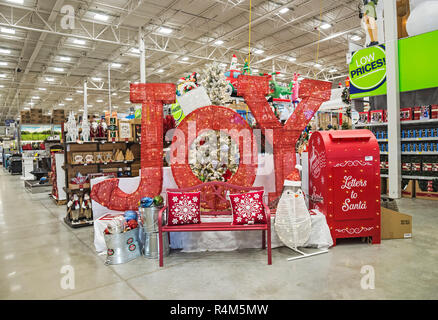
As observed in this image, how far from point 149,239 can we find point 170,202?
1.68ft

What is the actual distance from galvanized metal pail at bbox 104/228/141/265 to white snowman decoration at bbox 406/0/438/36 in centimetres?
437

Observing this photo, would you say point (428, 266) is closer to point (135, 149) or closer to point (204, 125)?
point (204, 125)

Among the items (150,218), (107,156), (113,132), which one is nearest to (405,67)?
(150,218)

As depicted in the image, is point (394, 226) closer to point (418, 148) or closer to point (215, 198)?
point (215, 198)

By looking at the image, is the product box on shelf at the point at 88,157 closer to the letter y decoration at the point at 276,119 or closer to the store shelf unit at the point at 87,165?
the store shelf unit at the point at 87,165

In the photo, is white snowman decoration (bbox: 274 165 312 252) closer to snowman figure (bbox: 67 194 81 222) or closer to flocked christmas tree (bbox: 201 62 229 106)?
flocked christmas tree (bbox: 201 62 229 106)

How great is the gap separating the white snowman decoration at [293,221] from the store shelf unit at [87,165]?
3.23 m

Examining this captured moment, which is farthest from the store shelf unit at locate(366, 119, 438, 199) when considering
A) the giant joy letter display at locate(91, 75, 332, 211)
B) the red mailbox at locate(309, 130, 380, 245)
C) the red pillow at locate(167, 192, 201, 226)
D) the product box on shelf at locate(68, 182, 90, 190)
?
the product box on shelf at locate(68, 182, 90, 190)

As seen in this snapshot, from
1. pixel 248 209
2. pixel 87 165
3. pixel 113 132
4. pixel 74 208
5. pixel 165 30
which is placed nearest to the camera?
pixel 248 209

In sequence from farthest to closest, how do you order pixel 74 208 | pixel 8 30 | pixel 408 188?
1. pixel 8 30
2. pixel 408 188
3. pixel 74 208

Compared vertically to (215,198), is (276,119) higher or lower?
higher

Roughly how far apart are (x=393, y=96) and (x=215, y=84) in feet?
8.02

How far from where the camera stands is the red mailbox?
132 inches

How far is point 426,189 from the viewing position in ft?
19.9
